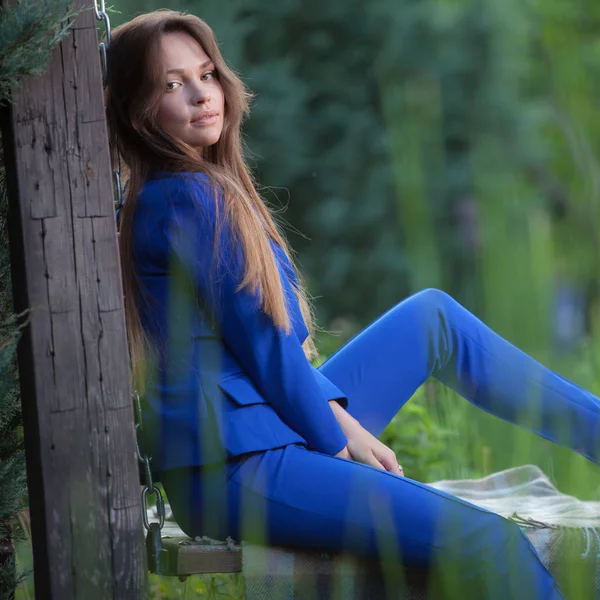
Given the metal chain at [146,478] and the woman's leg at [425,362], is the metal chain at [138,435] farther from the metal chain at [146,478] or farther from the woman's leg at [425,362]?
the woman's leg at [425,362]

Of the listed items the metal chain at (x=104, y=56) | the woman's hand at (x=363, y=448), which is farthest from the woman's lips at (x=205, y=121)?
the woman's hand at (x=363, y=448)

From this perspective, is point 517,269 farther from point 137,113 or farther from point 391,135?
point 137,113

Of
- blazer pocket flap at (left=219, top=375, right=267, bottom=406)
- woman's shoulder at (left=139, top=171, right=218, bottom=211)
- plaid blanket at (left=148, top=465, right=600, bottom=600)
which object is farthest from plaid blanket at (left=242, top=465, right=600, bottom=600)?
woman's shoulder at (left=139, top=171, right=218, bottom=211)

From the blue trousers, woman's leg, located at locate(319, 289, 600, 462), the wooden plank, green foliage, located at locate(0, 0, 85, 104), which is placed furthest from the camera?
woman's leg, located at locate(319, 289, 600, 462)

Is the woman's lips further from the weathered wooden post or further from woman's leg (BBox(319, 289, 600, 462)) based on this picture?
woman's leg (BBox(319, 289, 600, 462))

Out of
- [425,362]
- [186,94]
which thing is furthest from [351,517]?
[186,94]

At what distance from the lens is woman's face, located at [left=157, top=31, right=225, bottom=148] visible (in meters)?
2.33

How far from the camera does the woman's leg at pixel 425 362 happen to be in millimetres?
2516

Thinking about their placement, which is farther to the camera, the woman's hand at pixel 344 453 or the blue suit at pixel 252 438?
the woman's hand at pixel 344 453

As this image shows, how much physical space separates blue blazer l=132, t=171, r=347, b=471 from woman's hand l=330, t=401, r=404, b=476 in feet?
0.31

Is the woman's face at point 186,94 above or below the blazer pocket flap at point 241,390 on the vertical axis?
above

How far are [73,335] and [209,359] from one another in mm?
311

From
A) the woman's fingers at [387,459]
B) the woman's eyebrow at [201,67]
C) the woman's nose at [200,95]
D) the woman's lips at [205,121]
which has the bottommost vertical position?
the woman's fingers at [387,459]

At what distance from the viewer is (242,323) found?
218 centimetres
